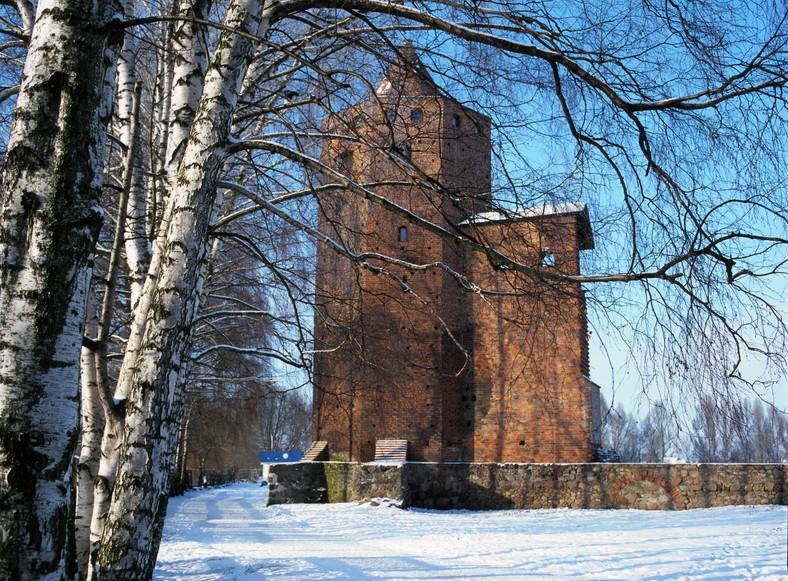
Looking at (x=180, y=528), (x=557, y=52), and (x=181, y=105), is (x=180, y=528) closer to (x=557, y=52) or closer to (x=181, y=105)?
(x=181, y=105)

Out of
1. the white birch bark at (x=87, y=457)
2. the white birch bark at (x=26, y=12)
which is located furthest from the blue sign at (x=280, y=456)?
the white birch bark at (x=26, y=12)

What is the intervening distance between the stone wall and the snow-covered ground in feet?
2.66

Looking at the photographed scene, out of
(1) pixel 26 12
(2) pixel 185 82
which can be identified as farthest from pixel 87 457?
(1) pixel 26 12

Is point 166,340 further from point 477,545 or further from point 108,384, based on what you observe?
point 477,545

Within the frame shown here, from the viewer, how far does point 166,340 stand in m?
4.17

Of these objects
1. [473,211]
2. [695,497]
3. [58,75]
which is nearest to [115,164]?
[473,211]

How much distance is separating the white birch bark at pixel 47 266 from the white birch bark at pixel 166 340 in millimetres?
928

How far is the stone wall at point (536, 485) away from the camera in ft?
53.7

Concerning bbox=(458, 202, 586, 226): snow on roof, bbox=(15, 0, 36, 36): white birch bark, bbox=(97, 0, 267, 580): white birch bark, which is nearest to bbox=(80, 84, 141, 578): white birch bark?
bbox=(97, 0, 267, 580): white birch bark

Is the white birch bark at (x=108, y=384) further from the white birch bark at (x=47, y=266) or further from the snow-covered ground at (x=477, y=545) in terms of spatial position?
the snow-covered ground at (x=477, y=545)

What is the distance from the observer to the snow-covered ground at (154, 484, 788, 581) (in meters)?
8.43

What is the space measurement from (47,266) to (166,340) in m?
1.19

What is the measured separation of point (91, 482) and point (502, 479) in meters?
13.8

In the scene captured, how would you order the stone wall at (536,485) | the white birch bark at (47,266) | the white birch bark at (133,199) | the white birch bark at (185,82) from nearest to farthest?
the white birch bark at (47,266), the white birch bark at (185,82), the white birch bark at (133,199), the stone wall at (536,485)
